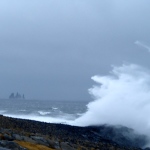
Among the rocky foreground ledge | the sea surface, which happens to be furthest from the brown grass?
the sea surface

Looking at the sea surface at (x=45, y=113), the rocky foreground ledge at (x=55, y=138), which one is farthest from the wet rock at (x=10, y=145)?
the sea surface at (x=45, y=113)

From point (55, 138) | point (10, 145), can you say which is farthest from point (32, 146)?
point (55, 138)

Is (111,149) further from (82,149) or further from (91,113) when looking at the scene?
(91,113)

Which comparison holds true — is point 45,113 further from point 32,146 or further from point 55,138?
point 32,146

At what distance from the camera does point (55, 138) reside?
24.4 m

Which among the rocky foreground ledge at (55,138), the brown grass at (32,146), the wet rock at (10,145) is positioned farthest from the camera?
the rocky foreground ledge at (55,138)

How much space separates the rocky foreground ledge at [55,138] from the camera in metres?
17.8

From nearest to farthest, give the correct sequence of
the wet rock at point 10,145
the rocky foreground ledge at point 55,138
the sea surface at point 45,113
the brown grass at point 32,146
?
the wet rock at point 10,145, the brown grass at point 32,146, the rocky foreground ledge at point 55,138, the sea surface at point 45,113

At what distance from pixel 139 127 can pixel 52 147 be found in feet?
84.0

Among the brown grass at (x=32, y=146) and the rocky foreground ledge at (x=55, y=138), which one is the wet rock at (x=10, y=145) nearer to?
the rocky foreground ledge at (x=55, y=138)

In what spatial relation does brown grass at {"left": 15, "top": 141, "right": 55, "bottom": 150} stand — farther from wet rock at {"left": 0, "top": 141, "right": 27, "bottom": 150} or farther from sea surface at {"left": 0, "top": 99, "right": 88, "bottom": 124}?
sea surface at {"left": 0, "top": 99, "right": 88, "bottom": 124}

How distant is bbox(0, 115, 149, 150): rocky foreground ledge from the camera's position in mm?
17834

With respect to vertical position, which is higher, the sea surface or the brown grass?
the sea surface

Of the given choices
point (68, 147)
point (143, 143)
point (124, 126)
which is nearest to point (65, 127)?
point (143, 143)
